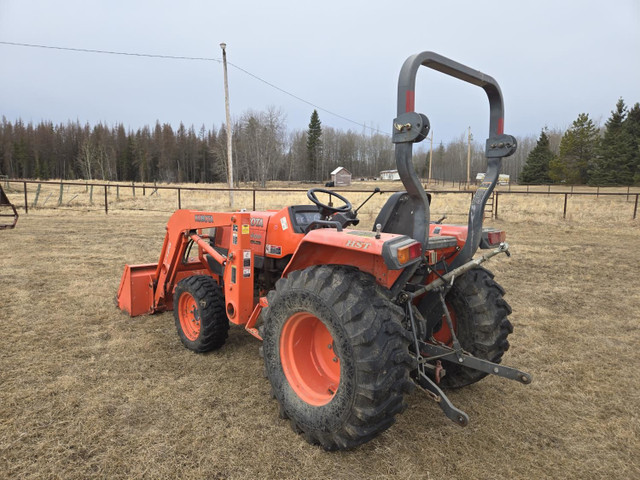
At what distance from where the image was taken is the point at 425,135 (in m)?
2.03

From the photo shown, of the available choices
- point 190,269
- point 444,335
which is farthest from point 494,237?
point 190,269

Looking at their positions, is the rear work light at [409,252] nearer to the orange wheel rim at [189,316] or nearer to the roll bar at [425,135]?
the roll bar at [425,135]

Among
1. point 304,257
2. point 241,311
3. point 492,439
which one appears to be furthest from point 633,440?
point 241,311

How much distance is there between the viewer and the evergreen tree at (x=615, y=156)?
3944 centimetres

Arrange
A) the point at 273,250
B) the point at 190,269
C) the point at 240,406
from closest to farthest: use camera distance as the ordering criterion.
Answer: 1. the point at 240,406
2. the point at 273,250
3. the point at 190,269

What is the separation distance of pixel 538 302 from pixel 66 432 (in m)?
5.44

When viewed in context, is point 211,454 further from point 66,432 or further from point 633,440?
point 633,440

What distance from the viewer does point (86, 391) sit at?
2.95 metres

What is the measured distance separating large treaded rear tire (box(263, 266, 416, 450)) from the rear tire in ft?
3.41

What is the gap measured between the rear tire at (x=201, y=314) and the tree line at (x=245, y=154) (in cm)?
4862

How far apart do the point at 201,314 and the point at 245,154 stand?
5657 centimetres

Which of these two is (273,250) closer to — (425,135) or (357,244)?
(357,244)

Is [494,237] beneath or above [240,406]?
above

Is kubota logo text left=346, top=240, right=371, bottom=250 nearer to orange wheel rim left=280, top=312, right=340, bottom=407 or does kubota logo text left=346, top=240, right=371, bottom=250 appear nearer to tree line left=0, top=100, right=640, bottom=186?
orange wheel rim left=280, top=312, right=340, bottom=407
